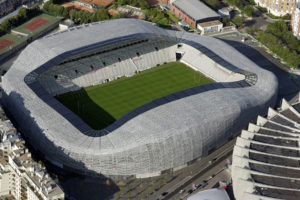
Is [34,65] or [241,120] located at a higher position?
[34,65]

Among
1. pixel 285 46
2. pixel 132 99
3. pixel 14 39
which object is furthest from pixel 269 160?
pixel 14 39

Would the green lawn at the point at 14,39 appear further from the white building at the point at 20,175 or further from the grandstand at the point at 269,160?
the grandstand at the point at 269,160

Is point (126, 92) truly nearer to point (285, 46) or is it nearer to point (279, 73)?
point (279, 73)

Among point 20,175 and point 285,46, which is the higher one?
point 20,175

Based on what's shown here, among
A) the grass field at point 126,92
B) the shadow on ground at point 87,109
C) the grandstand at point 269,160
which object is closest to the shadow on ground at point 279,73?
the grass field at point 126,92

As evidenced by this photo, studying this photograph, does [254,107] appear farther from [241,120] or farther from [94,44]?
[94,44]

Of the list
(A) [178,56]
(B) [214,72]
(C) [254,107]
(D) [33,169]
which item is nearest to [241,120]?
(C) [254,107]

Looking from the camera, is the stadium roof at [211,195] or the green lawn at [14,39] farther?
the green lawn at [14,39]
